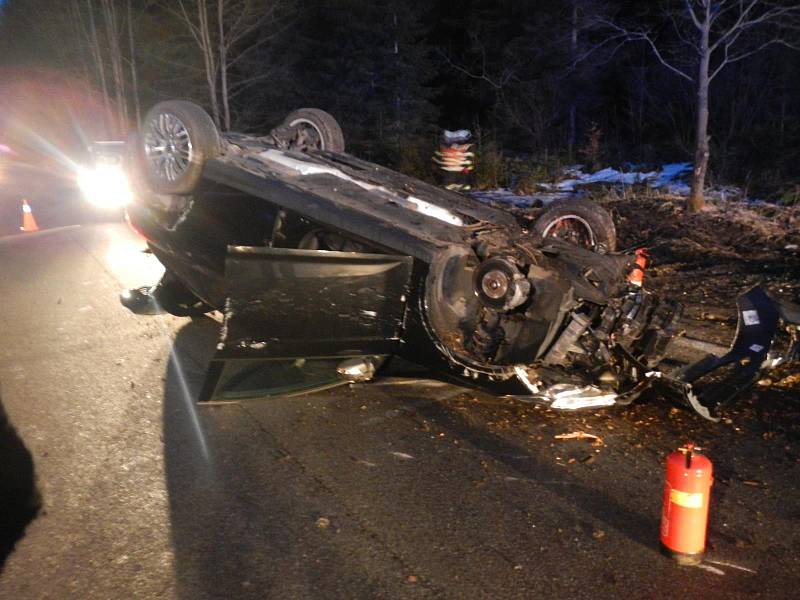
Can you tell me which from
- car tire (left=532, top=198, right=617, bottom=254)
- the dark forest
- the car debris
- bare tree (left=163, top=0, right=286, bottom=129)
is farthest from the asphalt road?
bare tree (left=163, top=0, right=286, bottom=129)

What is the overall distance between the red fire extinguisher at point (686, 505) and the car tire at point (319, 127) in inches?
200

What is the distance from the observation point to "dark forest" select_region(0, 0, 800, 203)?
1522 cm

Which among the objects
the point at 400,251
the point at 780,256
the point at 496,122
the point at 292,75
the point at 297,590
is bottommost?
the point at 297,590

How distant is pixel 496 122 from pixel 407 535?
2086 cm

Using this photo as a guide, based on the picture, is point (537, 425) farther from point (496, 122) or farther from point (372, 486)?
point (496, 122)

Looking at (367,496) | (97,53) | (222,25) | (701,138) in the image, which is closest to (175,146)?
(367,496)

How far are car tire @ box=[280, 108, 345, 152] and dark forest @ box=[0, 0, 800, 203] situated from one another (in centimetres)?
541

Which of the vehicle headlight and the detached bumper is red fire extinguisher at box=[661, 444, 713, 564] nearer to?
the detached bumper

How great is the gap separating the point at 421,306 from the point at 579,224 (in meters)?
2.60

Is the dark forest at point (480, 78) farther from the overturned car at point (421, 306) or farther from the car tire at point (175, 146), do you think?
the car tire at point (175, 146)

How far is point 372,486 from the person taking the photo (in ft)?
11.9

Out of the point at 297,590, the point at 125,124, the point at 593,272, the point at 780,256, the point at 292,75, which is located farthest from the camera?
the point at 125,124

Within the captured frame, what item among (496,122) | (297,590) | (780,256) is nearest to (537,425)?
(297,590)

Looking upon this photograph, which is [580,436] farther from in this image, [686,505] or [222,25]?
[222,25]
